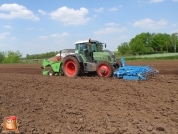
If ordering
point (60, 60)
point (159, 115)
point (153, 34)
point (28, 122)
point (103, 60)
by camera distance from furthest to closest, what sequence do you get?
point (153, 34) → point (60, 60) → point (103, 60) → point (159, 115) → point (28, 122)

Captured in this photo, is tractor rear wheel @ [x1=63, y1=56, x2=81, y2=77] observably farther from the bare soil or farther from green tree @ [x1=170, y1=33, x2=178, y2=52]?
green tree @ [x1=170, y1=33, x2=178, y2=52]

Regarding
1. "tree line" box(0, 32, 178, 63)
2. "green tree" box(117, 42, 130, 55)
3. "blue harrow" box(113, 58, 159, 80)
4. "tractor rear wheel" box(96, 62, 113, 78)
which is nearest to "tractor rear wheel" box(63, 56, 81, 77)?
"tractor rear wheel" box(96, 62, 113, 78)

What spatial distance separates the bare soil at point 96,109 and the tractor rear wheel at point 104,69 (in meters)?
2.69

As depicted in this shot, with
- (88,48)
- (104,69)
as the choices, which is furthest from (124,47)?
(104,69)

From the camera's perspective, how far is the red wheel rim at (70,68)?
43.5 ft

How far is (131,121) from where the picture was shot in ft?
17.0

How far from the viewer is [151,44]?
320ft

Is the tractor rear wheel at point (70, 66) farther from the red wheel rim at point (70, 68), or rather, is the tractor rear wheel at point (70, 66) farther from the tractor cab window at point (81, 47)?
the tractor cab window at point (81, 47)

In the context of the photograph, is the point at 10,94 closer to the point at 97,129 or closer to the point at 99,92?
the point at 99,92

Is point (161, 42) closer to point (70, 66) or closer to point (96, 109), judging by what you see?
point (70, 66)

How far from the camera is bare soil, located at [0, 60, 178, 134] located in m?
4.85

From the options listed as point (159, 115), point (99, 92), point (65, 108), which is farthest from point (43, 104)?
point (159, 115)

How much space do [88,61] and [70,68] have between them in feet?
3.90

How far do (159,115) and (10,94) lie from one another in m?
4.70
